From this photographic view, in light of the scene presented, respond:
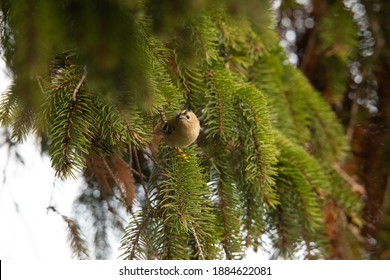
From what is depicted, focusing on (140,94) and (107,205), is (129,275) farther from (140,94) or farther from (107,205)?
(140,94)

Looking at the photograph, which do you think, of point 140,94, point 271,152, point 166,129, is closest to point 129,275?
point 166,129

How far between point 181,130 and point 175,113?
7cm

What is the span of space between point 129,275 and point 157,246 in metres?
0.10

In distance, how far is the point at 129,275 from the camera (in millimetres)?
1391

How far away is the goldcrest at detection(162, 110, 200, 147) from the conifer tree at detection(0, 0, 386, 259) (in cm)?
3

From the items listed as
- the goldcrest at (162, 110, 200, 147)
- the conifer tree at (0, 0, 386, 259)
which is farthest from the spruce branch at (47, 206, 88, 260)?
the goldcrest at (162, 110, 200, 147)

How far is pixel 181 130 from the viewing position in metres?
1.33

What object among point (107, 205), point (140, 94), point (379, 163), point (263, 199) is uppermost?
point (379, 163)

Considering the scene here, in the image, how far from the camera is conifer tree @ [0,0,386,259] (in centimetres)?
75

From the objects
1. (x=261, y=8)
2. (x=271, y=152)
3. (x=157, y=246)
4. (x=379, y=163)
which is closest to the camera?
(x=261, y=8)

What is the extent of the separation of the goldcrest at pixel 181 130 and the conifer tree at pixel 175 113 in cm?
3

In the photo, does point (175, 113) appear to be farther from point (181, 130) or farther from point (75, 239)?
point (75, 239)

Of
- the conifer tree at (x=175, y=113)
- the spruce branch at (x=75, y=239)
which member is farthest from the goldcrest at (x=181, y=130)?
the spruce branch at (x=75, y=239)

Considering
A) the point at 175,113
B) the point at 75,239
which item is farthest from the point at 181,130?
the point at 75,239
